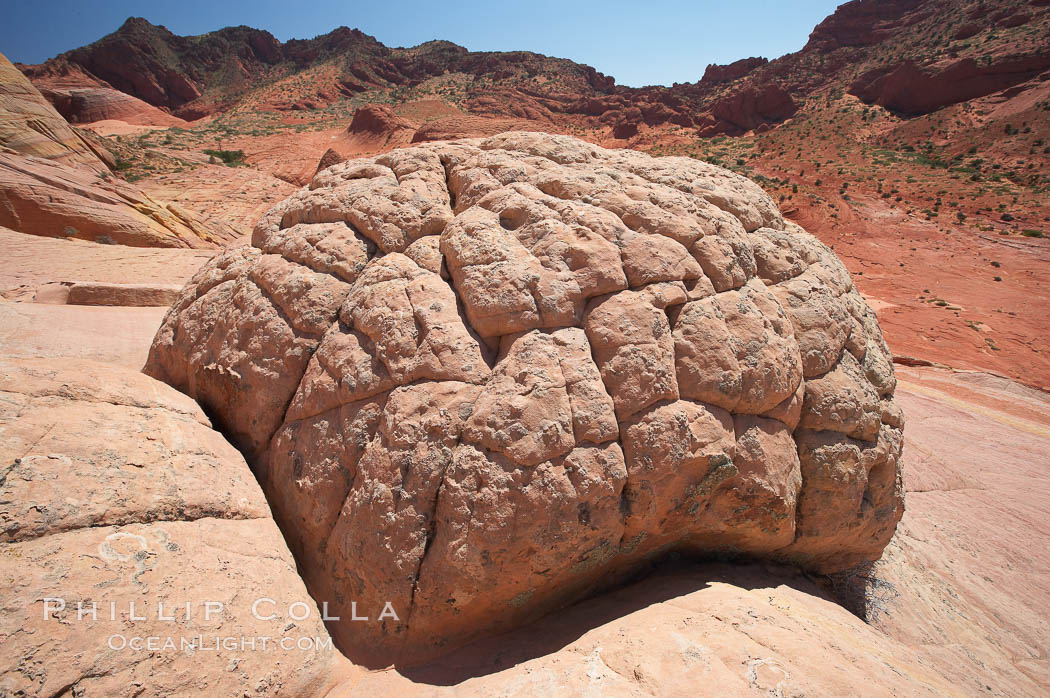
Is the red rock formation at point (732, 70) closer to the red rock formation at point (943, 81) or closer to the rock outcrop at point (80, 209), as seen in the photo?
the red rock formation at point (943, 81)

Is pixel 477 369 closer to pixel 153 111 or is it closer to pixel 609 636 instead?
pixel 609 636

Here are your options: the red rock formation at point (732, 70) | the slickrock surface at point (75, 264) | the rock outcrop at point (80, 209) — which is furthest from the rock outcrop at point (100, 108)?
the red rock formation at point (732, 70)

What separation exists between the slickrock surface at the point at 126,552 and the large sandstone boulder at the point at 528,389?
326mm

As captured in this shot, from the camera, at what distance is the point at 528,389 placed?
94.5 inches

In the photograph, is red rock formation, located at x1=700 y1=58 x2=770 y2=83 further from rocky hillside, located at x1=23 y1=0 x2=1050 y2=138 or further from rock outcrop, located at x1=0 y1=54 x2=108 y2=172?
rock outcrop, located at x1=0 y1=54 x2=108 y2=172

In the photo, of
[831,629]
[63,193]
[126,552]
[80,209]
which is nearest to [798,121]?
[80,209]

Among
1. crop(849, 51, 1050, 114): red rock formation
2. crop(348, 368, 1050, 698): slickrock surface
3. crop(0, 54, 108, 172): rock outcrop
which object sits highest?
crop(849, 51, 1050, 114): red rock formation

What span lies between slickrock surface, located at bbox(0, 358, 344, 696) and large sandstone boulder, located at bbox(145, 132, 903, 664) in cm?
33

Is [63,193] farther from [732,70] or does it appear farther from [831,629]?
[732,70]

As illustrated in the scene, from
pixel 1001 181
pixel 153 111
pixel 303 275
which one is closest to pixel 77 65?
pixel 153 111

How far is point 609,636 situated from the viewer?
2.22m

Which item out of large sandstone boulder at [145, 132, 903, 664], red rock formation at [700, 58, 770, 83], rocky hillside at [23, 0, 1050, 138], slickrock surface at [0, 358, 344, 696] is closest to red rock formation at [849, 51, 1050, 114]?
rocky hillside at [23, 0, 1050, 138]

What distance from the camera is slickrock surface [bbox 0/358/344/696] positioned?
1661mm

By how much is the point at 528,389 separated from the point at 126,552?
184cm
